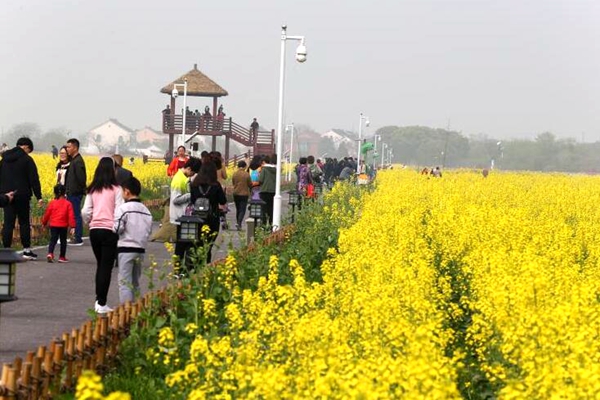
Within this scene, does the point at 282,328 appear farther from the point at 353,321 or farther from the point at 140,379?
the point at 140,379

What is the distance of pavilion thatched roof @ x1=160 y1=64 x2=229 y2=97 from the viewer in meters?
61.8

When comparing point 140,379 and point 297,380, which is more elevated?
point 297,380

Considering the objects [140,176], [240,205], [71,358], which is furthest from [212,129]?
[71,358]

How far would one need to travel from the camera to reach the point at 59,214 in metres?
17.1

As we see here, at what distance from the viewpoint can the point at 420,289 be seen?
10.5m

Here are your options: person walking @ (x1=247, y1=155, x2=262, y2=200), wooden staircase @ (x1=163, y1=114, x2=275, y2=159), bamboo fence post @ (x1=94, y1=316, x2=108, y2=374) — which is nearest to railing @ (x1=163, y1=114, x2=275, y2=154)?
Answer: wooden staircase @ (x1=163, y1=114, x2=275, y2=159)

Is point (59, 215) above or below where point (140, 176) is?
below

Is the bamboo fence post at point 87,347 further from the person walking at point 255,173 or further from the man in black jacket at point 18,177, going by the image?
the person walking at point 255,173

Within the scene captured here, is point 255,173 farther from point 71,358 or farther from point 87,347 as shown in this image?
point 71,358

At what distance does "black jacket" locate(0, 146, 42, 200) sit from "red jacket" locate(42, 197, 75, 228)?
388 mm

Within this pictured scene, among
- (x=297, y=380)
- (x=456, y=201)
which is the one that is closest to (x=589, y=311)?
(x=297, y=380)

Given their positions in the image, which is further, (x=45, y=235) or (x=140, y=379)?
(x=45, y=235)

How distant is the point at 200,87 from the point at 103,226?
49930 millimetres

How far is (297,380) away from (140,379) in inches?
154
